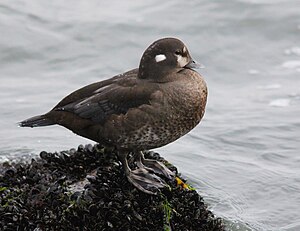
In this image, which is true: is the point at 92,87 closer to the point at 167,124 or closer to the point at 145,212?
the point at 167,124

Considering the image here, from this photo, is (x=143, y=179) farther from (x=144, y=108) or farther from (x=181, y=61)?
(x=181, y=61)

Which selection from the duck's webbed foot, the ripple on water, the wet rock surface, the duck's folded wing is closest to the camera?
the wet rock surface

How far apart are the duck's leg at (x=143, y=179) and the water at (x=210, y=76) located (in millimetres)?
1304

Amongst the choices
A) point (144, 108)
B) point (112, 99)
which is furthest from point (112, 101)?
point (144, 108)

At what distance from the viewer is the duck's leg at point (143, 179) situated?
5.49 meters

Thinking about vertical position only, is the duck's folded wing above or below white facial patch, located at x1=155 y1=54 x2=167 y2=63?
below

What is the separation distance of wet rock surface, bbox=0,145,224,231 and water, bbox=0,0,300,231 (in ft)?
4.11

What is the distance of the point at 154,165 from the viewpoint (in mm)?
6000

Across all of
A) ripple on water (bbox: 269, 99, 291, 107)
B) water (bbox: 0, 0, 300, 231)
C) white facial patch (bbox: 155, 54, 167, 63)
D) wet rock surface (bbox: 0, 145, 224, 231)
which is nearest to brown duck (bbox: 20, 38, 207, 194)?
white facial patch (bbox: 155, 54, 167, 63)

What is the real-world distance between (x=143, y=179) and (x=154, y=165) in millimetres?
442

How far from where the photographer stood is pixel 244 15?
1303 cm

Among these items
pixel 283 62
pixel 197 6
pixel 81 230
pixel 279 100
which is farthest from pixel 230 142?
pixel 197 6

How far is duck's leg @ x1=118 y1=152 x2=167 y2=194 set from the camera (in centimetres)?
549

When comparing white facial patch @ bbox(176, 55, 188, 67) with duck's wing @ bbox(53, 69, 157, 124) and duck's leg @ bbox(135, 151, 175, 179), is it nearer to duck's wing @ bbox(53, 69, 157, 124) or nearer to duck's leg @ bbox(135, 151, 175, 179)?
duck's wing @ bbox(53, 69, 157, 124)
